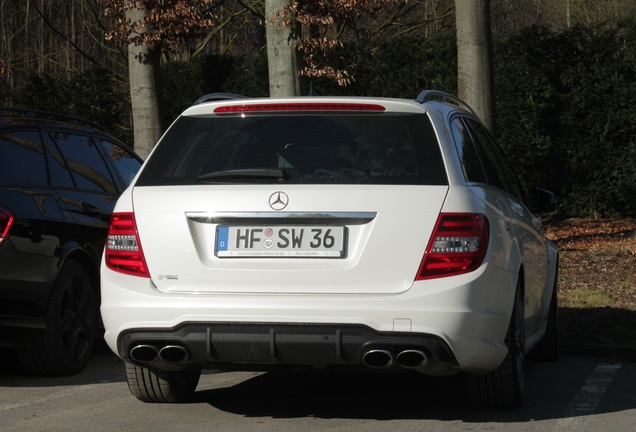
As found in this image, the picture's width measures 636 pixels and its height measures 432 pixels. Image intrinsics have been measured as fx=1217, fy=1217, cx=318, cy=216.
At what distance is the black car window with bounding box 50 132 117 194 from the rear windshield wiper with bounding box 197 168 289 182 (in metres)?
2.79

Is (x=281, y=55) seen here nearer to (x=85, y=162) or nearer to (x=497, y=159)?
(x=85, y=162)

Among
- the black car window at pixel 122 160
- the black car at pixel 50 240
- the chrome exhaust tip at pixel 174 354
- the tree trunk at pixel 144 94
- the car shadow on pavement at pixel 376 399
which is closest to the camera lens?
the chrome exhaust tip at pixel 174 354

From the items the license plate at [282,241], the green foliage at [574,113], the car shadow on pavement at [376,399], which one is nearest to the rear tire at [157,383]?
the car shadow on pavement at [376,399]

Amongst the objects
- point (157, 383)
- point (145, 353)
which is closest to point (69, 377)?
point (157, 383)

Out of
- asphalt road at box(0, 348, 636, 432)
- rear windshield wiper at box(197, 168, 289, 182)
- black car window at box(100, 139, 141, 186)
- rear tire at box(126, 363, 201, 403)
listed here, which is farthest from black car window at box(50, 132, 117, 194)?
rear windshield wiper at box(197, 168, 289, 182)

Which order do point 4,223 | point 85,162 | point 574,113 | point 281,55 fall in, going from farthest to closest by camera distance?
point 574,113 → point 281,55 → point 85,162 → point 4,223

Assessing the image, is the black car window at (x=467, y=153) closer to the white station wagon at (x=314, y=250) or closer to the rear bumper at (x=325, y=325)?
the white station wagon at (x=314, y=250)

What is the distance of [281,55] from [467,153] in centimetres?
727

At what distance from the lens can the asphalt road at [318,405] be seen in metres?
6.15

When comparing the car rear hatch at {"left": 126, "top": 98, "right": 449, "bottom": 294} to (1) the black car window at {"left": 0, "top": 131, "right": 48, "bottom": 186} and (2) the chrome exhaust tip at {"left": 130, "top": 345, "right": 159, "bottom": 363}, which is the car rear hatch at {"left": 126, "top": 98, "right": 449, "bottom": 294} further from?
(1) the black car window at {"left": 0, "top": 131, "right": 48, "bottom": 186}

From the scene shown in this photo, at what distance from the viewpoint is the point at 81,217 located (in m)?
8.25

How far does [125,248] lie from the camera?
→ 6.04 metres

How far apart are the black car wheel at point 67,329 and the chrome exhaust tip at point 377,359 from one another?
2.74 m

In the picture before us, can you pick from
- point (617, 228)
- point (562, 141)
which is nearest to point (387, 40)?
point (562, 141)
